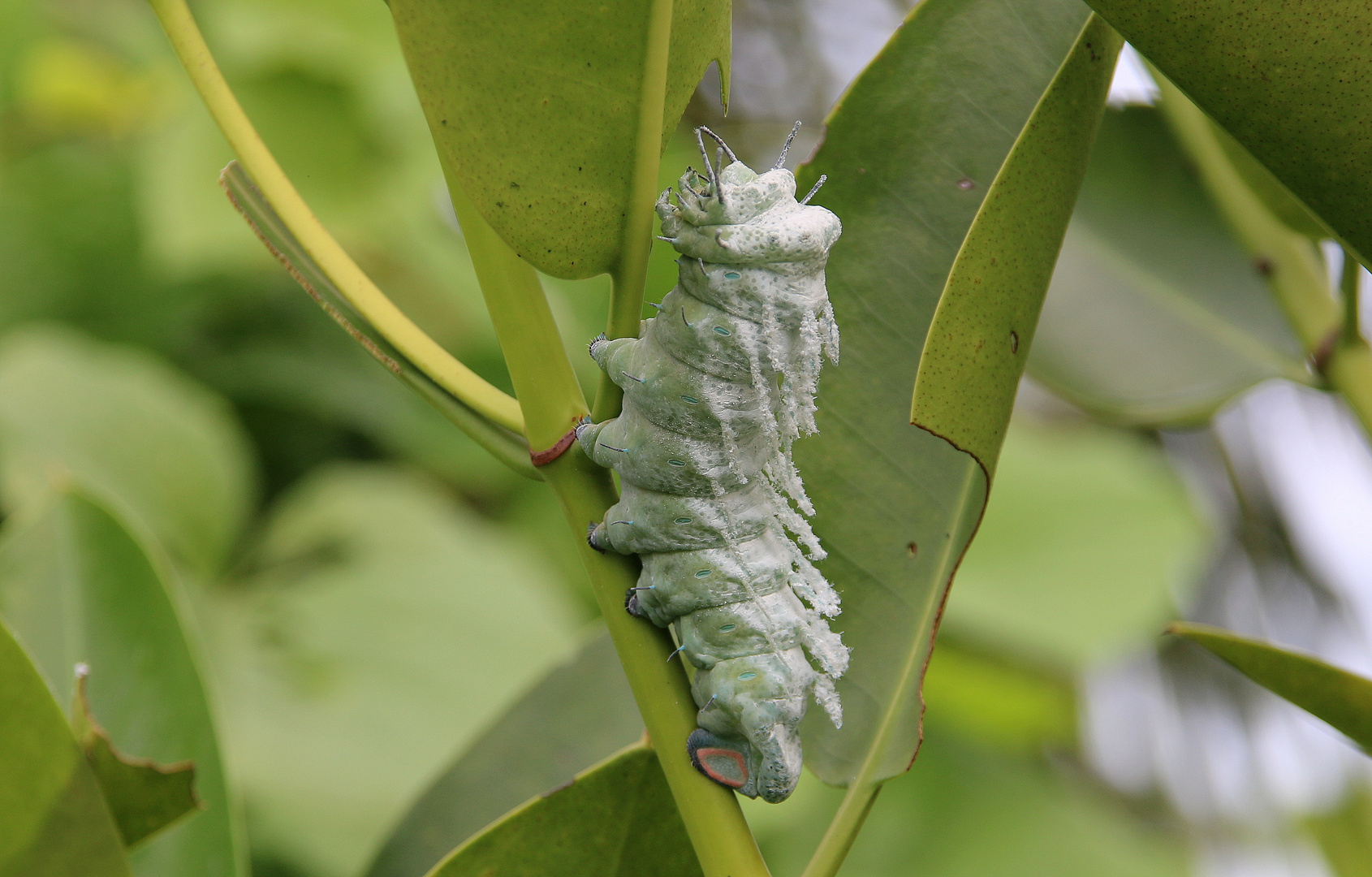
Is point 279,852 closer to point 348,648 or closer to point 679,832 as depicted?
point 348,648

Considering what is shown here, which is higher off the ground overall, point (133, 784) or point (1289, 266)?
point (1289, 266)

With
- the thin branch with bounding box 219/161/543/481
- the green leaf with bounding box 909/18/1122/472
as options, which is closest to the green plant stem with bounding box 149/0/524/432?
the thin branch with bounding box 219/161/543/481

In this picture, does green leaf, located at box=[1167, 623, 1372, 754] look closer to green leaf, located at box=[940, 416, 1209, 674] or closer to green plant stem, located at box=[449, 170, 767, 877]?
green plant stem, located at box=[449, 170, 767, 877]

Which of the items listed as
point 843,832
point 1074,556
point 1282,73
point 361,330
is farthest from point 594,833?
point 1074,556

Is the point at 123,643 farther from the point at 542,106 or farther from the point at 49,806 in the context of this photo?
the point at 542,106

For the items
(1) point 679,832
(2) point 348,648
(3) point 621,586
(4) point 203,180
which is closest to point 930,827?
(2) point 348,648

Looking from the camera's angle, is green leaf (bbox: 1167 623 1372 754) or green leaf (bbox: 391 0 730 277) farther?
green leaf (bbox: 1167 623 1372 754)
